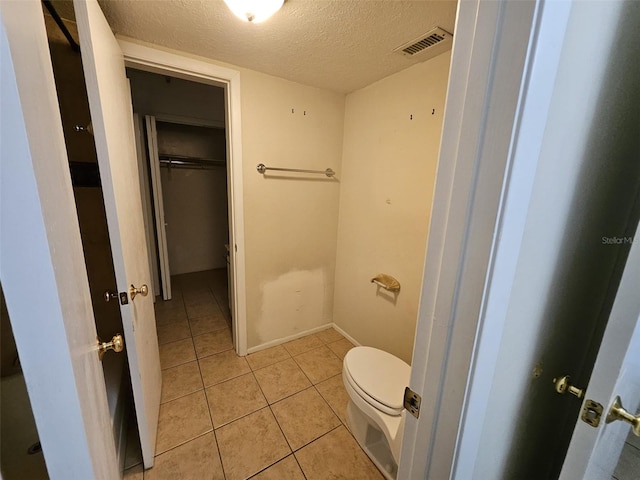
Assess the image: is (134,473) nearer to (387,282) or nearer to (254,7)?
(387,282)

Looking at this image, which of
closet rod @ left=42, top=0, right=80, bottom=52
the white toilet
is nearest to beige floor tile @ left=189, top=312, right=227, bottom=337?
the white toilet

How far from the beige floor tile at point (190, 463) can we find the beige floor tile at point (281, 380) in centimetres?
44

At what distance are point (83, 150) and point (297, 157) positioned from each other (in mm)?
1324

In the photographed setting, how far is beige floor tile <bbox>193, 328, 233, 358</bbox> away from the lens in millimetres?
2240

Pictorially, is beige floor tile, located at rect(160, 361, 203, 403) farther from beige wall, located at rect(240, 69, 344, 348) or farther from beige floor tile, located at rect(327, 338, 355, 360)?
beige floor tile, located at rect(327, 338, 355, 360)

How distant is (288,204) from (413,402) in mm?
1749

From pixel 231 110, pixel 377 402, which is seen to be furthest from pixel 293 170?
pixel 377 402

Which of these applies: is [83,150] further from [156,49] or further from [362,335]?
[362,335]

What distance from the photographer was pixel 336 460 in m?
1.41

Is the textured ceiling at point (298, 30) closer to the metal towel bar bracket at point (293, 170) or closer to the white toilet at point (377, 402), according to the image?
Result: the metal towel bar bracket at point (293, 170)

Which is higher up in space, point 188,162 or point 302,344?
point 188,162

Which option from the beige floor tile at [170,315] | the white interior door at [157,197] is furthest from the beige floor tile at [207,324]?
the white interior door at [157,197]

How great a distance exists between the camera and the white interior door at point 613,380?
0.51 metres

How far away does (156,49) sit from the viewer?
59.7 inches
